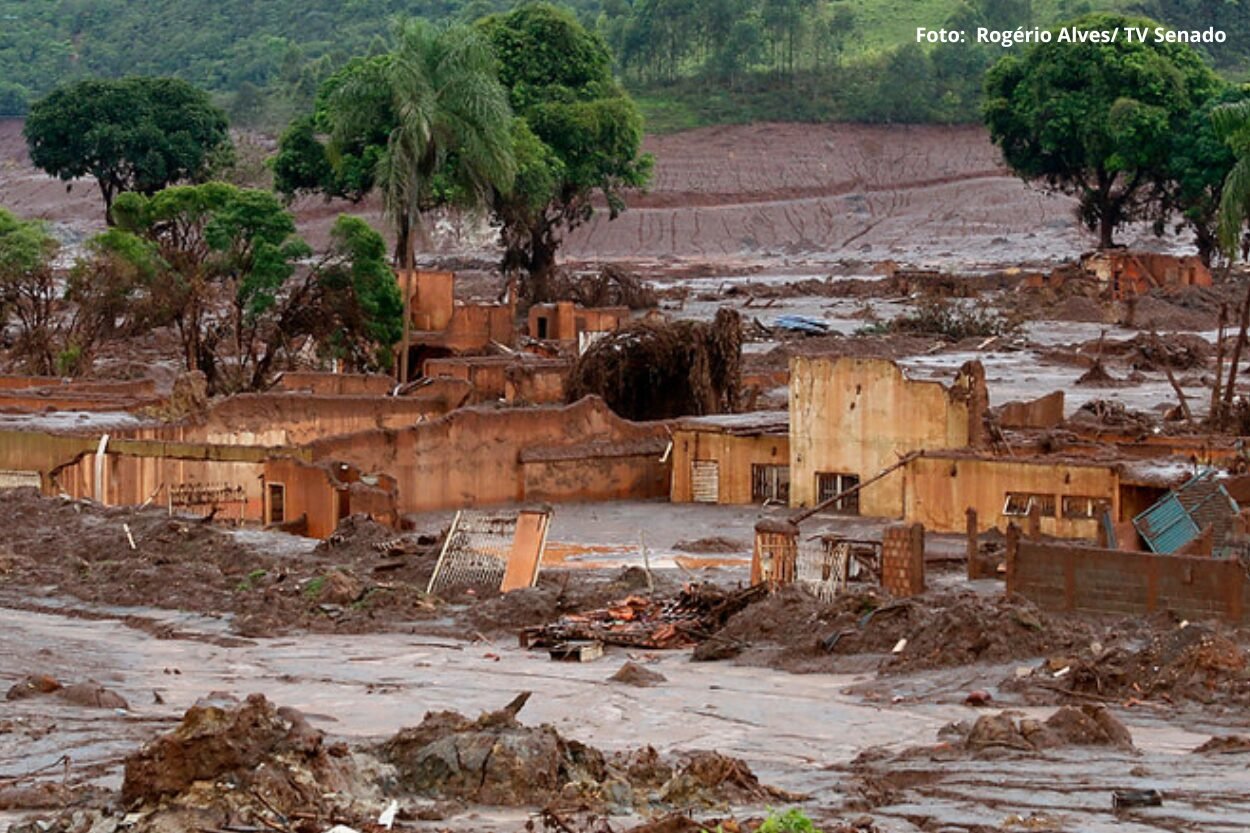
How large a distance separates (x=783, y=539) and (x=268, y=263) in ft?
87.3

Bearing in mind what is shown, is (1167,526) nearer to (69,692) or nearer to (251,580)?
(251,580)

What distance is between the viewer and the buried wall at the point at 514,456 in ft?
119

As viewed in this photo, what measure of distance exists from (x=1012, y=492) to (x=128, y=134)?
55.1 m

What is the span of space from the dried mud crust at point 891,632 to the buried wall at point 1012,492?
22.6 feet

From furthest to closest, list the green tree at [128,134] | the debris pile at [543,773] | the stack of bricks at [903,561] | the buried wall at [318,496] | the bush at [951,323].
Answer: the green tree at [128,134] < the bush at [951,323] < the buried wall at [318,496] < the stack of bricks at [903,561] < the debris pile at [543,773]

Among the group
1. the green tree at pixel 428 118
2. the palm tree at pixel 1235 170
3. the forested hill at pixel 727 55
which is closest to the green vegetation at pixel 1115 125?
the green tree at pixel 428 118

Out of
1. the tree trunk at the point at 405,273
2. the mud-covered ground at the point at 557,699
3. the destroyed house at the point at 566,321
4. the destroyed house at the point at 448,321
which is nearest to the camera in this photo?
the mud-covered ground at the point at 557,699

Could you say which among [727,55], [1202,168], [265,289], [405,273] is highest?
[727,55]

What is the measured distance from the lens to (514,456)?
3800cm

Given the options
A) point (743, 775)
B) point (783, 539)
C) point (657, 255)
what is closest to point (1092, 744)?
point (743, 775)

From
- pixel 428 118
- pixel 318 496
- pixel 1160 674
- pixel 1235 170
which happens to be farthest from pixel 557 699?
pixel 428 118

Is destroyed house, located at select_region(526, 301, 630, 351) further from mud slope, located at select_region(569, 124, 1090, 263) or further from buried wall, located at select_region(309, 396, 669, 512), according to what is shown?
mud slope, located at select_region(569, 124, 1090, 263)

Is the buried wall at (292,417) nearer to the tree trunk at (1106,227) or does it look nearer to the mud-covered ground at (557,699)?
the mud-covered ground at (557,699)

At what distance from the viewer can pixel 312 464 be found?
33219 mm
